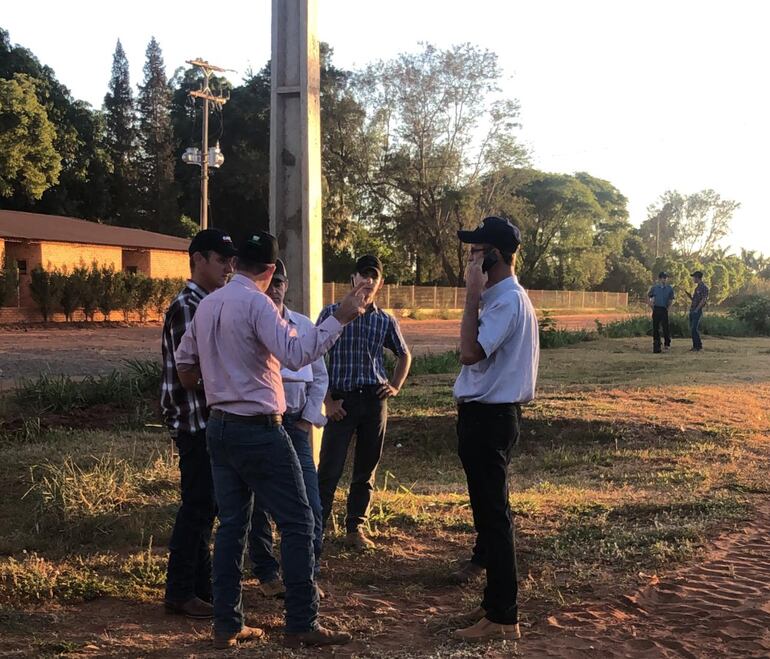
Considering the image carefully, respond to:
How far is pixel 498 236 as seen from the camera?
3689 mm

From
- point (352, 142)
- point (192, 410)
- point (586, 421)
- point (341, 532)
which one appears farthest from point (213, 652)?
point (352, 142)

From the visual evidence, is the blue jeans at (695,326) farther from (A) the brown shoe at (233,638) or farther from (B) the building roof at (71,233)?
(B) the building roof at (71,233)

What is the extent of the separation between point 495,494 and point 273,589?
1.47m

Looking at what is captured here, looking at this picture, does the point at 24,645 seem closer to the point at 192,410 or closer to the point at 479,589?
the point at 192,410

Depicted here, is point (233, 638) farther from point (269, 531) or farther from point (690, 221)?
point (690, 221)

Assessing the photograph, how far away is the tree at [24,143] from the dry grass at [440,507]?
110ft

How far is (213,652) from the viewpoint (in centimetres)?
351

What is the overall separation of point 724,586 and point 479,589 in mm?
1277

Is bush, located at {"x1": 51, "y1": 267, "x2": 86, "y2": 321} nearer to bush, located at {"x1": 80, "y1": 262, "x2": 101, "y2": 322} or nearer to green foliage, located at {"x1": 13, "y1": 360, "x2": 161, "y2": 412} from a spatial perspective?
bush, located at {"x1": 80, "y1": 262, "x2": 101, "y2": 322}

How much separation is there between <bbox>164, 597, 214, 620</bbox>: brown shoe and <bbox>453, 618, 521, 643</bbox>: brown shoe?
1271 millimetres

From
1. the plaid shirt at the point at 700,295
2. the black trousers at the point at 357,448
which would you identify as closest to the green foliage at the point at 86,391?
the black trousers at the point at 357,448

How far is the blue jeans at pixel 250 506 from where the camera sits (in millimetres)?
3461

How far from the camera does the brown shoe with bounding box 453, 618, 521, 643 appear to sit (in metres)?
3.60

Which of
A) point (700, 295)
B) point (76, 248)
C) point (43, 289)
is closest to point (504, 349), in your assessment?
point (700, 295)
